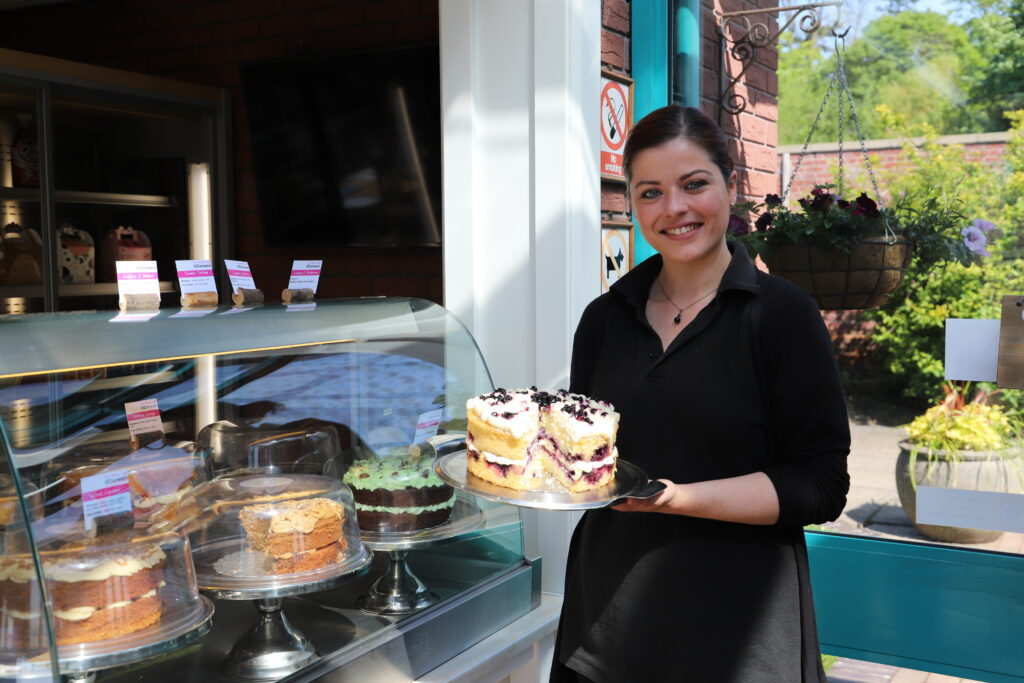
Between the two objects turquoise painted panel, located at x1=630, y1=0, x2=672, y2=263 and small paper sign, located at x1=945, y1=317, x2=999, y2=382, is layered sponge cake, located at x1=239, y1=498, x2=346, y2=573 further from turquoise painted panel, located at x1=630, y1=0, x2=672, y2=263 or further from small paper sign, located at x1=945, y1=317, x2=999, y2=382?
small paper sign, located at x1=945, y1=317, x2=999, y2=382

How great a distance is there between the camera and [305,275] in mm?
2398

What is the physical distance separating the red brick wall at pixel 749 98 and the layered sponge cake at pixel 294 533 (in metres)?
2.13

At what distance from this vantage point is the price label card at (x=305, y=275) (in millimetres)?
2383

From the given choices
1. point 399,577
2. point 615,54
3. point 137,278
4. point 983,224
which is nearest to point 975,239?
point 983,224

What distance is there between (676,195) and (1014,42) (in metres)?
1.84

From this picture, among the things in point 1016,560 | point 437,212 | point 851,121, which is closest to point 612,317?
point 1016,560

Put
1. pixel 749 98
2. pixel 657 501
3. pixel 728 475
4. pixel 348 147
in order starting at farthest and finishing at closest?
pixel 348 147 → pixel 749 98 → pixel 728 475 → pixel 657 501

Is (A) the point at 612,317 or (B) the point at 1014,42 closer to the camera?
(A) the point at 612,317

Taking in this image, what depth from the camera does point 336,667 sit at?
78.2 inches

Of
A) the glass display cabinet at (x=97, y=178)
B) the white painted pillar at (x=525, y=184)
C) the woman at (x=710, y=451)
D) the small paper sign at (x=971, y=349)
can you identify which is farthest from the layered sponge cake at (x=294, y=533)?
the glass display cabinet at (x=97, y=178)

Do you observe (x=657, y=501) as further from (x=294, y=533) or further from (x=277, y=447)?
(x=277, y=447)

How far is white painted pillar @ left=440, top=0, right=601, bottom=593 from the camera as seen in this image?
2.82 m

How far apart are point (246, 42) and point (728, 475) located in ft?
→ 13.1

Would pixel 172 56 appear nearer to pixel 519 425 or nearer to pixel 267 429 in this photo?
pixel 267 429
